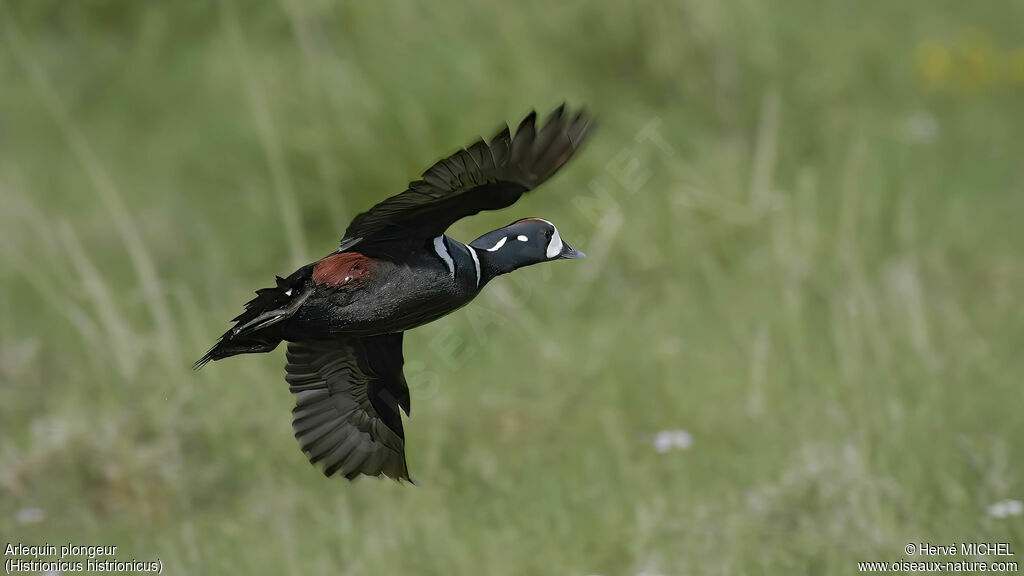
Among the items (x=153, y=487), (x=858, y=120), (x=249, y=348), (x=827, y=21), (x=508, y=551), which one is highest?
(x=827, y=21)

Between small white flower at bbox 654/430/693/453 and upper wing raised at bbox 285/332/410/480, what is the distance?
161 cm

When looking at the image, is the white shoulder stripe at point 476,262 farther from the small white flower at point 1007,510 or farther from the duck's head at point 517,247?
the small white flower at point 1007,510

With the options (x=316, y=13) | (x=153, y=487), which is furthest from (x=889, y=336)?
(x=316, y=13)

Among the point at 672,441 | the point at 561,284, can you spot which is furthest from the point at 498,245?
the point at 561,284

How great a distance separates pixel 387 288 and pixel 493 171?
0.37 meters

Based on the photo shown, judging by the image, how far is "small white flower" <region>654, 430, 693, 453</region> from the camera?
4.48m

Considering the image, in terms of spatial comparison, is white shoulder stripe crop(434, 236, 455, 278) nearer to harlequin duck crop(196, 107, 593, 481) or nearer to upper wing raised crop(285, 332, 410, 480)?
harlequin duck crop(196, 107, 593, 481)

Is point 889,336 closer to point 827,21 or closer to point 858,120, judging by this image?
point 858,120

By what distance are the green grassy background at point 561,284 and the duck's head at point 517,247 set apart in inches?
55.1

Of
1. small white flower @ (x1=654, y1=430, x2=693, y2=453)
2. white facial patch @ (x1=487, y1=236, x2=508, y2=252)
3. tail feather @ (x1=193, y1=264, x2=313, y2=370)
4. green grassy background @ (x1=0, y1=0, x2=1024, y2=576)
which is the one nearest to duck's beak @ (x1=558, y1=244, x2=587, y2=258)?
white facial patch @ (x1=487, y1=236, x2=508, y2=252)

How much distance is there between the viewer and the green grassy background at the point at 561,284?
4156 mm

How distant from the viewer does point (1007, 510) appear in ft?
12.2

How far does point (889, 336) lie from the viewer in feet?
16.4

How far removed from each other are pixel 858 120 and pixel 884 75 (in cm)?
88
